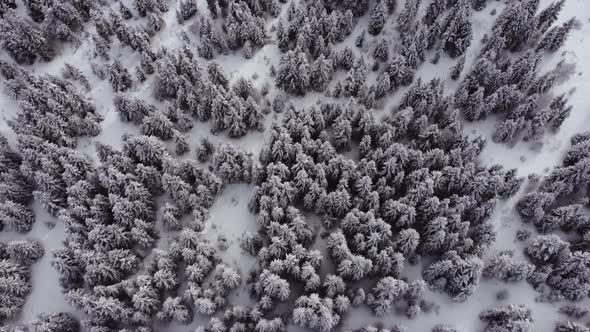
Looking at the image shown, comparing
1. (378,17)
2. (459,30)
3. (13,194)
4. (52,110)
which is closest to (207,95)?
(52,110)

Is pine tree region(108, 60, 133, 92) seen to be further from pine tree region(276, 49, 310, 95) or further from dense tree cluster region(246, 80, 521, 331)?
dense tree cluster region(246, 80, 521, 331)

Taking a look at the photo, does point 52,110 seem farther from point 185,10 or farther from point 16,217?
point 185,10

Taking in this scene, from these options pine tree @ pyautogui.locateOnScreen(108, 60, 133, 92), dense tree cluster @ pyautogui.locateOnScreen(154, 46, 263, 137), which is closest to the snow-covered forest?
pine tree @ pyautogui.locateOnScreen(108, 60, 133, 92)

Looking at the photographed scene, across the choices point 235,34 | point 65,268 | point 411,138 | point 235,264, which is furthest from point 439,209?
point 65,268

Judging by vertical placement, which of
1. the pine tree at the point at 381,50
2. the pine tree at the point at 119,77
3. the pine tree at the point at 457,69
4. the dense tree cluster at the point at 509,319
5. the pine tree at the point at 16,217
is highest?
the pine tree at the point at 381,50

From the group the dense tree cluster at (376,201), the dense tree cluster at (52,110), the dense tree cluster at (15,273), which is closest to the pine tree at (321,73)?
the dense tree cluster at (376,201)

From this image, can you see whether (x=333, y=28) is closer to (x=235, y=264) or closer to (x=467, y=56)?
(x=467, y=56)

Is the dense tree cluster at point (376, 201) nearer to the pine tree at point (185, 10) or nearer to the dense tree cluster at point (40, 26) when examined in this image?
the pine tree at point (185, 10)

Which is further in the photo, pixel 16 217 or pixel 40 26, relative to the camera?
pixel 40 26
